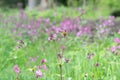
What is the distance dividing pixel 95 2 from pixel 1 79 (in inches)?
583

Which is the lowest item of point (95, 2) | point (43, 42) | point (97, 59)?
point (95, 2)

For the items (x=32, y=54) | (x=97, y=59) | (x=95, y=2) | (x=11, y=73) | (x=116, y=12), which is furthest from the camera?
(x=95, y=2)

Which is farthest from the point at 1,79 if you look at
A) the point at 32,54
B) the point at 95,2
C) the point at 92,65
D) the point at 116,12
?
the point at 95,2

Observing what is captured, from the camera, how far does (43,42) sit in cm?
625

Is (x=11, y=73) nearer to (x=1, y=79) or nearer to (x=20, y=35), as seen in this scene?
(x=1, y=79)

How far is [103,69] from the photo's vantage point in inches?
146

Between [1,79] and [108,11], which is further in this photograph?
[108,11]

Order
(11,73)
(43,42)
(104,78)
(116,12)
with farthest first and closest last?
1. (116,12)
2. (43,42)
3. (11,73)
4. (104,78)

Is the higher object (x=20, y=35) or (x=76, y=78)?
(x=76, y=78)

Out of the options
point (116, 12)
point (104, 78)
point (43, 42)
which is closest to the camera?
point (104, 78)

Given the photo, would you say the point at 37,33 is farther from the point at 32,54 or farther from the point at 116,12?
the point at 116,12

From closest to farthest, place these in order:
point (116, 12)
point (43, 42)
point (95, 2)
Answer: point (43, 42)
point (116, 12)
point (95, 2)

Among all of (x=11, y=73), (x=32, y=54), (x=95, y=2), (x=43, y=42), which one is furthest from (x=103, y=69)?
(x=95, y=2)

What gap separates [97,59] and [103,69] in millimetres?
356
